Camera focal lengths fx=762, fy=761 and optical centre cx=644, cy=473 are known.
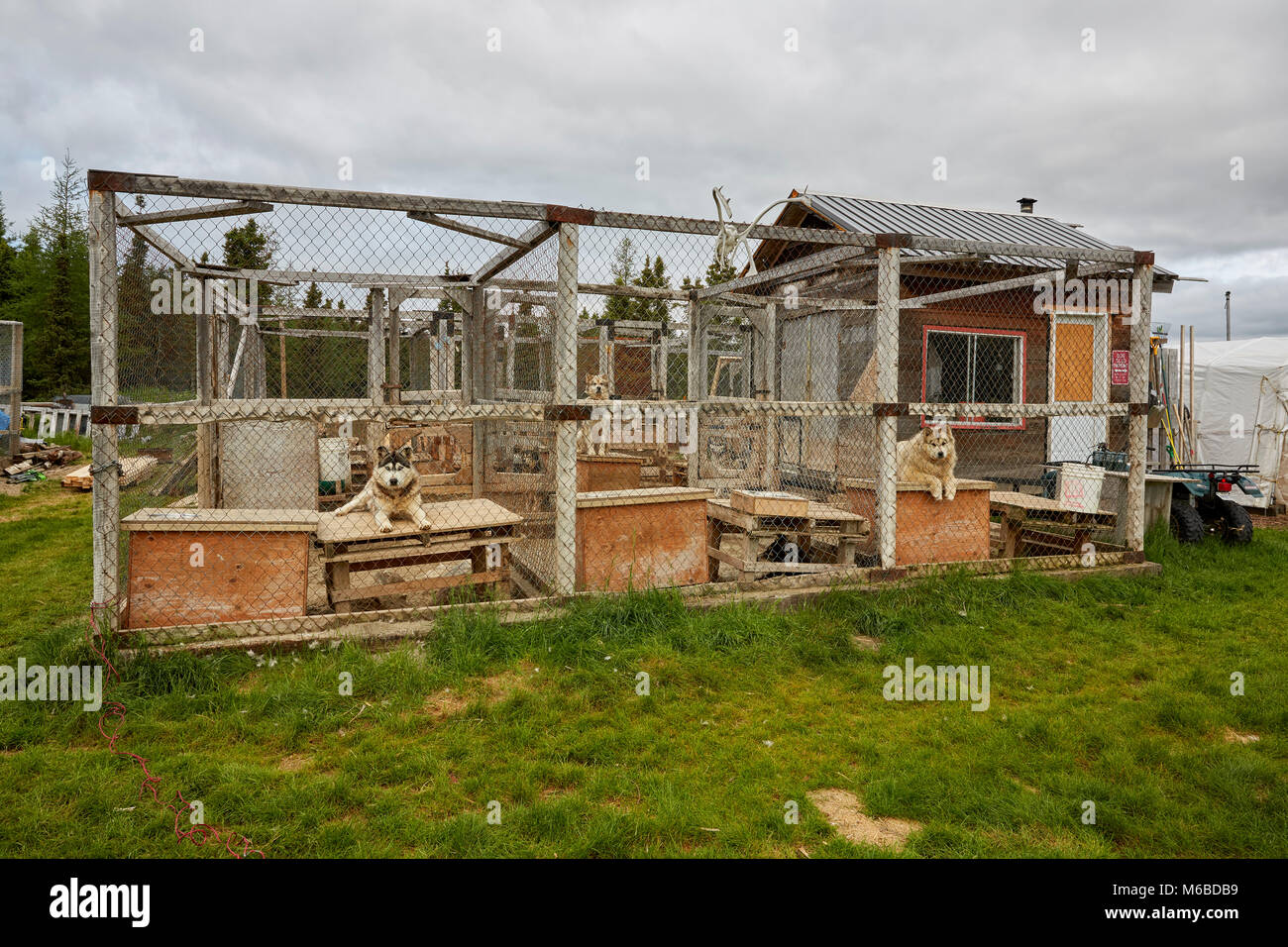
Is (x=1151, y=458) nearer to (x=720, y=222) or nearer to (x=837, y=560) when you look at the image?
(x=837, y=560)

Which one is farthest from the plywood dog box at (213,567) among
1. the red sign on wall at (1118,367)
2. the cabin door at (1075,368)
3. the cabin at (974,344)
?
the red sign on wall at (1118,367)

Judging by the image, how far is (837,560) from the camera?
616 centimetres

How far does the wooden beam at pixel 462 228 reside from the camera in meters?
4.59

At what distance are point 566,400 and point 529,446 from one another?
1.29 m

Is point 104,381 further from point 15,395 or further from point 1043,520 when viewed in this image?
point 15,395

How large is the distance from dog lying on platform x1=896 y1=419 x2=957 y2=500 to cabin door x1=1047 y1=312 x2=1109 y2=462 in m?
6.71

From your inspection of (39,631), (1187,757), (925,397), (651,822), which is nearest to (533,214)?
(651,822)

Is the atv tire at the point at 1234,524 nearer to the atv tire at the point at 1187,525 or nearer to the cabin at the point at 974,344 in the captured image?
the atv tire at the point at 1187,525

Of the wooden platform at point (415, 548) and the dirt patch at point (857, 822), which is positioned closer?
the dirt patch at point (857, 822)

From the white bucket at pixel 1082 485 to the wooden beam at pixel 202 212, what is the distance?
7.79m

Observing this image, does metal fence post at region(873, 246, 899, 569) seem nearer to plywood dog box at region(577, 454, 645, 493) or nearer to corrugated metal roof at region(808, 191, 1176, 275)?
plywood dog box at region(577, 454, 645, 493)

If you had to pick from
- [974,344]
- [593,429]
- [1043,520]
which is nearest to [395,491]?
[593,429]

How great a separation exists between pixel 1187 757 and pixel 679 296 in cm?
622

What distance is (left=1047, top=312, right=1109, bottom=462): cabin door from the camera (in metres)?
12.1
